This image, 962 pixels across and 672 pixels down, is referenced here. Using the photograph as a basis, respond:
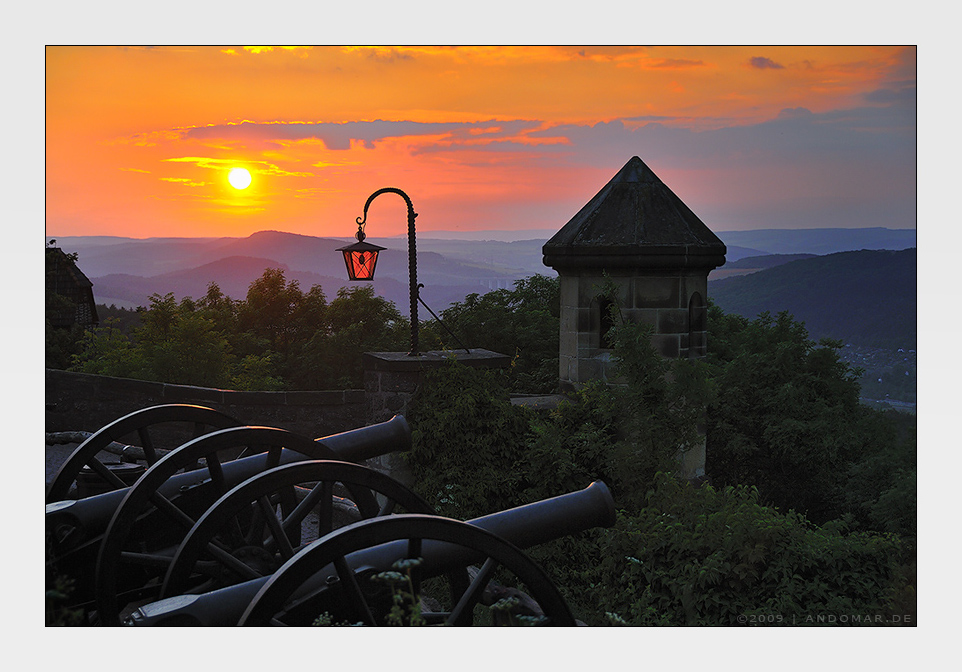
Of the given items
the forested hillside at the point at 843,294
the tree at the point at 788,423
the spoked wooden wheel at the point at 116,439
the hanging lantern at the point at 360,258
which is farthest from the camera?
the tree at the point at 788,423

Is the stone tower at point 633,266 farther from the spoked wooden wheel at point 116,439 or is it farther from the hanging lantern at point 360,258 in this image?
the spoked wooden wheel at point 116,439

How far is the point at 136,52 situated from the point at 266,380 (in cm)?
1081

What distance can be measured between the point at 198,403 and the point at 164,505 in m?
5.99

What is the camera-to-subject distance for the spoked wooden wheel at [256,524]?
411cm

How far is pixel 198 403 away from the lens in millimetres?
10516

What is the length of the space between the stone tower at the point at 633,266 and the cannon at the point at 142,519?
3832 mm

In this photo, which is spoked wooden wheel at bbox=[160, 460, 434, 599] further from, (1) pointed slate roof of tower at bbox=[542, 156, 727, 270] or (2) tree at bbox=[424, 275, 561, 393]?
(2) tree at bbox=[424, 275, 561, 393]

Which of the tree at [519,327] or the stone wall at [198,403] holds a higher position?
the tree at [519,327]

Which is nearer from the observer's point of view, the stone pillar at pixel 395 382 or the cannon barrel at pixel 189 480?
the cannon barrel at pixel 189 480

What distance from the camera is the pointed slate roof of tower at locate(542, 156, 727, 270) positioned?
8.16 metres

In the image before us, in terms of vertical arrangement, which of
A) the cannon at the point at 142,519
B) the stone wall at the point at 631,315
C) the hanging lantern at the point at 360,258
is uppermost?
the hanging lantern at the point at 360,258

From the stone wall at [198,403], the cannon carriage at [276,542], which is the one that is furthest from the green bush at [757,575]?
the stone wall at [198,403]

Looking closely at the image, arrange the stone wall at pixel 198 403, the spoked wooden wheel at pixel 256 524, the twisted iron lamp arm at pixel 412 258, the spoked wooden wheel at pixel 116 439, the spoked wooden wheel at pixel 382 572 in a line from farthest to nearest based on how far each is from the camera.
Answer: the stone wall at pixel 198 403
the twisted iron lamp arm at pixel 412 258
the spoked wooden wheel at pixel 116 439
the spoked wooden wheel at pixel 256 524
the spoked wooden wheel at pixel 382 572

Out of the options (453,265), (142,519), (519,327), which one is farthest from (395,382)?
(519,327)
